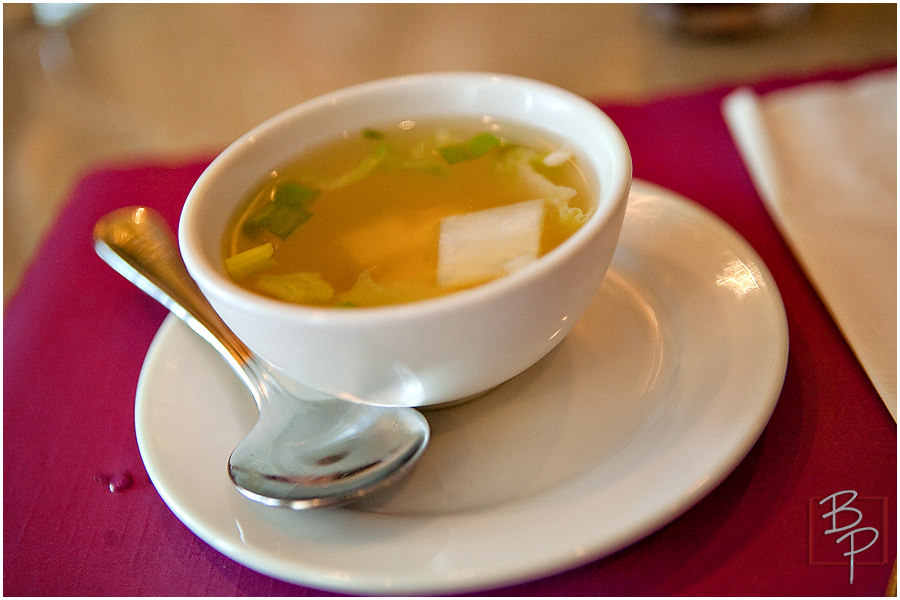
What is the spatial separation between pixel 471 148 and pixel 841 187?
0.48 m

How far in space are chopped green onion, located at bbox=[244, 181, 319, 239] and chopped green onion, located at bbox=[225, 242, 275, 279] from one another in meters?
0.04

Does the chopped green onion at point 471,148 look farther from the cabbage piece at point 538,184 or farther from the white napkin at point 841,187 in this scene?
the white napkin at point 841,187

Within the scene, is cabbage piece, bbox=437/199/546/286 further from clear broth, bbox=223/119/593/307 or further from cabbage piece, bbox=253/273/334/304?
cabbage piece, bbox=253/273/334/304

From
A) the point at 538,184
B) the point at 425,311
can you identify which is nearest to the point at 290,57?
the point at 538,184

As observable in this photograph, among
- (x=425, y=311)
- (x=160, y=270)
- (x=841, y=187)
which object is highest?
(x=425, y=311)

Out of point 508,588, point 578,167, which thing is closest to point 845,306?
point 578,167

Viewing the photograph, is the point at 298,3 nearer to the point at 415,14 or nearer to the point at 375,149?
the point at 415,14

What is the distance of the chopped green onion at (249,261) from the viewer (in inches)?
28.9

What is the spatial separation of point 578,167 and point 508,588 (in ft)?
1.42

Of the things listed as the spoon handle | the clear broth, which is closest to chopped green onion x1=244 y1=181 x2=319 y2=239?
the clear broth

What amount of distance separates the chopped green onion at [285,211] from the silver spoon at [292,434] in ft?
0.36

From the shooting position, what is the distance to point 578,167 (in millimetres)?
803

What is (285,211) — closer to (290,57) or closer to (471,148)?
(471,148)

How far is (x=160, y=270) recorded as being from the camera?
2.78 feet
